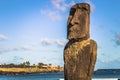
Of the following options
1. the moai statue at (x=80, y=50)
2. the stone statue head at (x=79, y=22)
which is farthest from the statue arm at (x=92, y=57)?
the stone statue head at (x=79, y=22)

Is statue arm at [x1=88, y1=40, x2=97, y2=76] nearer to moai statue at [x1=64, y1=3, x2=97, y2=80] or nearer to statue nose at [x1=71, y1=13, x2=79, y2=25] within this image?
moai statue at [x1=64, y1=3, x2=97, y2=80]

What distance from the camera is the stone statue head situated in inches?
556

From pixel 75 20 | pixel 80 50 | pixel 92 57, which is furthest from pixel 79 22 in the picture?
pixel 92 57

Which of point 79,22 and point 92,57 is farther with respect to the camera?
point 79,22

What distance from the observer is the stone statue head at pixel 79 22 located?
14.1m

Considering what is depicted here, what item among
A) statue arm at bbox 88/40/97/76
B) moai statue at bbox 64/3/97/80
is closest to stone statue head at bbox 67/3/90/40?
moai statue at bbox 64/3/97/80

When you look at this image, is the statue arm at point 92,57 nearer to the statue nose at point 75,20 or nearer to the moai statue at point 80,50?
Result: the moai statue at point 80,50

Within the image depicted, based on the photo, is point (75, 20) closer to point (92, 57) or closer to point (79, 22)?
point (79, 22)

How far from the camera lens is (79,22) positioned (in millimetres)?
14266

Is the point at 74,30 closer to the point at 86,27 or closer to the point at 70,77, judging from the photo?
the point at 86,27

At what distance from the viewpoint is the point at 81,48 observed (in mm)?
14102

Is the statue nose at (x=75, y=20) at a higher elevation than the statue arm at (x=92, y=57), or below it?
higher

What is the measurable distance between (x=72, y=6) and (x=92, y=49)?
1719 mm

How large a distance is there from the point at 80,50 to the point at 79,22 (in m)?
0.97
